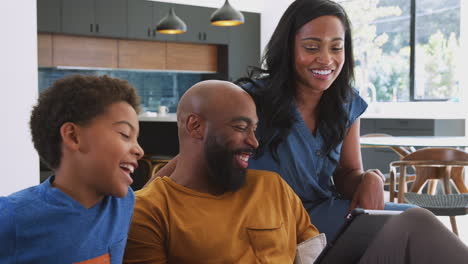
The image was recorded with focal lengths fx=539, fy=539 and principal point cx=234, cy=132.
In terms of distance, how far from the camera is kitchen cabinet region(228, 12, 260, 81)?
26.7 ft

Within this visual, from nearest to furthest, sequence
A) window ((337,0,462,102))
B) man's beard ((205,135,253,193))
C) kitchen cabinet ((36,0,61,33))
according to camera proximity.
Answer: man's beard ((205,135,253,193)) → kitchen cabinet ((36,0,61,33)) → window ((337,0,462,102))

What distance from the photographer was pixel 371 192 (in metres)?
1.57

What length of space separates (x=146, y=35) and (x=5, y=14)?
4331 mm

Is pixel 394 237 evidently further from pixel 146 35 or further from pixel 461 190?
pixel 146 35

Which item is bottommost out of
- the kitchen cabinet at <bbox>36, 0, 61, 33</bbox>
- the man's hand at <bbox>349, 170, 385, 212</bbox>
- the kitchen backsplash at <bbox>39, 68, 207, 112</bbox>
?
the man's hand at <bbox>349, 170, 385, 212</bbox>

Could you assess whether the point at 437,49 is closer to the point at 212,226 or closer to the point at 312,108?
the point at 312,108

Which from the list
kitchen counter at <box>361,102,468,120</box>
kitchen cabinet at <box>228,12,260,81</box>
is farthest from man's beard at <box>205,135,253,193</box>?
kitchen cabinet at <box>228,12,260,81</box>

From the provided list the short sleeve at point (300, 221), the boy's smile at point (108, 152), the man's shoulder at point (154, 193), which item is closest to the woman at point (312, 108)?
the short sleeve at point (300, 221)

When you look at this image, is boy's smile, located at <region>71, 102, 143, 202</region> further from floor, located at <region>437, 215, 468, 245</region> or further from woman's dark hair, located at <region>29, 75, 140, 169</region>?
floor, located at <region>437, 215, 468, 245</region>

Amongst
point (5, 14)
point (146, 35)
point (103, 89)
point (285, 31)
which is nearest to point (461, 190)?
point (285, 31)

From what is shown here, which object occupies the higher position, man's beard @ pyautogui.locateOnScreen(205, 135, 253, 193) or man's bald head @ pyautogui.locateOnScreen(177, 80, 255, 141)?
man's bald head @ pyautogui.locateOnScreen(177, 80, 255, 141)

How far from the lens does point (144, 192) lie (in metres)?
1.24

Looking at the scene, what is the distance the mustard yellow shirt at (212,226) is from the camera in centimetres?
117

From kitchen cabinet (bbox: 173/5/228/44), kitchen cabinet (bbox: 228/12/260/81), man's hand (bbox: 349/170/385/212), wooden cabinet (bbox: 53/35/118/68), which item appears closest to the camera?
man's hand (bbox: 349/170/385/212)
